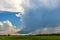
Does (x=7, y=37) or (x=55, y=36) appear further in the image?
(x=55, y=36)

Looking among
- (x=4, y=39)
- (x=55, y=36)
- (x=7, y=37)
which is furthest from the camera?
(x=55, y=36)

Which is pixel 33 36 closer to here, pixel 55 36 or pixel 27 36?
pixel 27 36

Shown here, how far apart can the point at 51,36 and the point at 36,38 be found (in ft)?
10.6

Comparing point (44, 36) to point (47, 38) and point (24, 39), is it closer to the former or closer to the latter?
point (47, 38)

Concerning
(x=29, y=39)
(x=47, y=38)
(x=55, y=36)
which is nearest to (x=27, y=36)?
(x=29, y=39)

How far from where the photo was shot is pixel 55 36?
29625 mm

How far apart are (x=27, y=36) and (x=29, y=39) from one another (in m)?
0.73

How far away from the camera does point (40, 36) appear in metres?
28.3

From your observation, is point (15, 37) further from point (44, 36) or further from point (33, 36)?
point (44, 36)

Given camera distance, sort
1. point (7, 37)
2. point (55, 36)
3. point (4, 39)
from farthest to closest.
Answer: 1. point (55, 36)
2. point (7, 37)
3. point (4, 39)

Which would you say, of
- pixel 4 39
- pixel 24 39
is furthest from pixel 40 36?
pixel 4 39

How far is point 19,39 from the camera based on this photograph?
26.3 meters

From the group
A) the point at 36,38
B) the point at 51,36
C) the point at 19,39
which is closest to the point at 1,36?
the point at 19,39

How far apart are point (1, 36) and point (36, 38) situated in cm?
453
